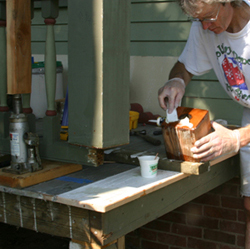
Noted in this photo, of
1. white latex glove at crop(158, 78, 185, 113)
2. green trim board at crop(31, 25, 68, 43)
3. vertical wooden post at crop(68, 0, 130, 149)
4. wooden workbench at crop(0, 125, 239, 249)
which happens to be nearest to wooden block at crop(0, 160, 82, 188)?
wooden workbench at crop(0, 125, 239, 249)

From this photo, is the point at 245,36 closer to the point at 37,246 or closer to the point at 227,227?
the point at 227,227

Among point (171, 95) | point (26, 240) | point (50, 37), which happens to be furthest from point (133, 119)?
point (26, 240)

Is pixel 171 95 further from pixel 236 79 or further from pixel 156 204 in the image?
pixel 156 204

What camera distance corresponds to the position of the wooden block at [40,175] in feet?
6.71

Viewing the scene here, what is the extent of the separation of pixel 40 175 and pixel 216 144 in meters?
1.04

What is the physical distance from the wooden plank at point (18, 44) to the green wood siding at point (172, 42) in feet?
6.68

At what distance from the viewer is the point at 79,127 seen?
220 cm

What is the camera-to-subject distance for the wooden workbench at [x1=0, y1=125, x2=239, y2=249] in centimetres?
181

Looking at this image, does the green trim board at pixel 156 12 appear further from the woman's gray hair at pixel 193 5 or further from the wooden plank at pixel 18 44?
the wooden plank at pixel 18 44

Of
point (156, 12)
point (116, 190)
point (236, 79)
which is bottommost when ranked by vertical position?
point (116, 190)

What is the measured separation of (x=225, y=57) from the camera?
2709mm

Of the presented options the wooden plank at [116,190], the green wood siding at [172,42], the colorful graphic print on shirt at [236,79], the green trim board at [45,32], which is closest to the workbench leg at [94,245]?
the wooden plank at [116,190]

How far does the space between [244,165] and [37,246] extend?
2.35 m

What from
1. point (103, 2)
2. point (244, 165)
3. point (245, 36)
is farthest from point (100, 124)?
point (244, 165)
